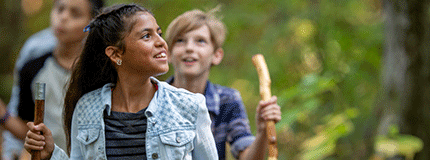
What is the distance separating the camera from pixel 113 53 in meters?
1.78

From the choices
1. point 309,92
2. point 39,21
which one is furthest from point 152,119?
point 39,21

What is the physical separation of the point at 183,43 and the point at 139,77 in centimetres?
96

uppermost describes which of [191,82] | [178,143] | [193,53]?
[193,53]

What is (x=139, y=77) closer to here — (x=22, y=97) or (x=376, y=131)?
(x=22, y=97)

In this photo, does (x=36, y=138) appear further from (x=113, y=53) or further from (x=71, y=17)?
(x=71, y=17)

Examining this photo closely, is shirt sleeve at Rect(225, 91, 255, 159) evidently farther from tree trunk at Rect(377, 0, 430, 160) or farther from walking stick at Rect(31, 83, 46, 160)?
tree trunk at Rect(377, 0, 430, 160)

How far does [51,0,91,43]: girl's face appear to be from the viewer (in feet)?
9.42

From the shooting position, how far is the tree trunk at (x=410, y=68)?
4793mm

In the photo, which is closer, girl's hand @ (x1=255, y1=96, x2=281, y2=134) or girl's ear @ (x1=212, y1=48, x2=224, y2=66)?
girl's hand @ (x1=255, y1=96, x2=281, y2=134)

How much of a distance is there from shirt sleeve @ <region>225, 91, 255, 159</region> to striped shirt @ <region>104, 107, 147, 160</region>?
3.06 feet

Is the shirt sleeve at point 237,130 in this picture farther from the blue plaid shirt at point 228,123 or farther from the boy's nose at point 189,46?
the boy's nose at point 189,46

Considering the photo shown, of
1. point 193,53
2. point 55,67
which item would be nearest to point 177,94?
point 193,53

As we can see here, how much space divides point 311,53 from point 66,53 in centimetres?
402

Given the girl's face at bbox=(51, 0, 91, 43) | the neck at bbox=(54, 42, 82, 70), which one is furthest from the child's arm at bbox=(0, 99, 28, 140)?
the girl's face at bbox=(51, 0, 91, 43)
